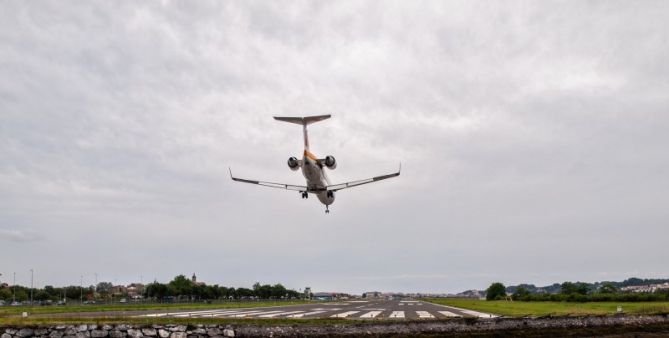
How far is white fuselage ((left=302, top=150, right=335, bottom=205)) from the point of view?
4766 cm

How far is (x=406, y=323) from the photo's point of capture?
42.8 meters

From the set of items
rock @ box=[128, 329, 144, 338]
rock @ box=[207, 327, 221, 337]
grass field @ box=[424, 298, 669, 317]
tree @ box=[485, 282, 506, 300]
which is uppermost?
rock @ box=[128, 329, 144, 338]

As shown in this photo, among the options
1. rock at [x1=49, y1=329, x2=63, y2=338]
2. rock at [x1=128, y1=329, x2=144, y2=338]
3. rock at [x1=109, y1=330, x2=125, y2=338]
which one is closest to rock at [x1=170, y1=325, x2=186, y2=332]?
rock at [x1=128, y1=329, x2=144, y2=338]

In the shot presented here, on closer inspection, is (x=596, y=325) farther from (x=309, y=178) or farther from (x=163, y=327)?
(x=163, y=327)

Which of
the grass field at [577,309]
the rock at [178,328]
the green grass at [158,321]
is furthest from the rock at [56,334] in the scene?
the grass field at [577,309]

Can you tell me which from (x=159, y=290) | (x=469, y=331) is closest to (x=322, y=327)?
(x=469, y=331)

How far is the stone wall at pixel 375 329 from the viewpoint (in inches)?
1535

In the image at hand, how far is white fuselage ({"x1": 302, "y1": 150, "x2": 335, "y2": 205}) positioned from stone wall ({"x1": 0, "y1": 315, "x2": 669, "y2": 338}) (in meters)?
12.6

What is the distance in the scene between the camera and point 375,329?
136 ft

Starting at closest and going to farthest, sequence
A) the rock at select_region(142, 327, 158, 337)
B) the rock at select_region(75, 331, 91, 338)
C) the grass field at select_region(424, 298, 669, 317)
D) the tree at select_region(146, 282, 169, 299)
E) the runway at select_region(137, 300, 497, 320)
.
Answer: the rock at select_region(75, 331, 91, 338), the rock at select_region(142, 327, 158, 337), the grass field at select_region(424, 298, 669, 317), the runway at select_region(137, 300, 497, 320), the tree at select_region(146, 282, 169, 299)

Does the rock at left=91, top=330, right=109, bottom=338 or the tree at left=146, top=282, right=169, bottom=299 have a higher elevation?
the rock at left=91, top=330, right=109, bottom=338

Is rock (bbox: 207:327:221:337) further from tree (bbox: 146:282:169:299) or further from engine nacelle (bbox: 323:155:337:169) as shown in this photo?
tree (bbox: 146:282:169:299)

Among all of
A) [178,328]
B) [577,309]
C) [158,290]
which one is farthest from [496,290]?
[178,328]

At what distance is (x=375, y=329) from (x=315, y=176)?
575 inches
